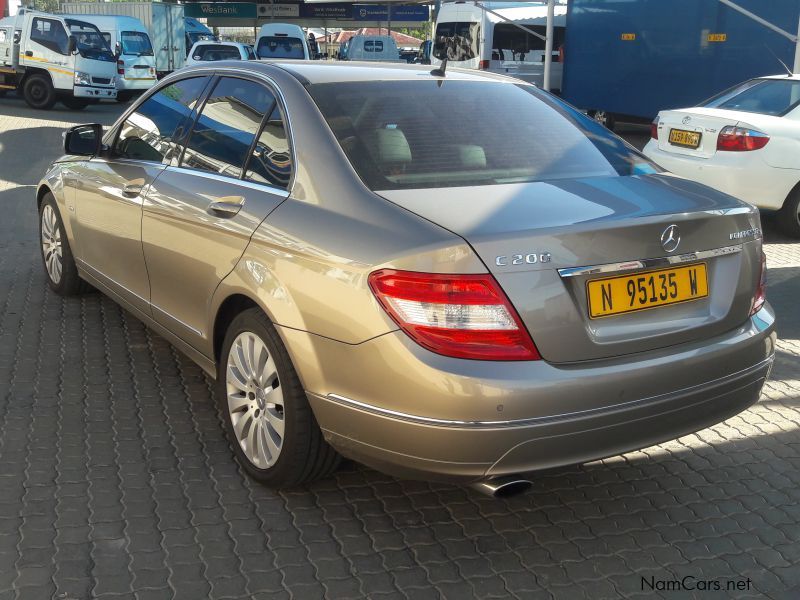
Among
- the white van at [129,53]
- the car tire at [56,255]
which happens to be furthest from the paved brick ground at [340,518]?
the white van at [129,53]

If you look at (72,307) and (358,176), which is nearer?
(358,176)

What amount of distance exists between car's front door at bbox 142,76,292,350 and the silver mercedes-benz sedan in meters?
0.01

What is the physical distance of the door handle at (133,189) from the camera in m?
4.46

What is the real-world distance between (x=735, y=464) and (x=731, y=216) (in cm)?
120

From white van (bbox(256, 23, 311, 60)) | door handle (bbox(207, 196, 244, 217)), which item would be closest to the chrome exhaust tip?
door handle (bbox(207, 196, 244, 217))

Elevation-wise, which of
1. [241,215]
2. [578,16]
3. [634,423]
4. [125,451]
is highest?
[578,16]

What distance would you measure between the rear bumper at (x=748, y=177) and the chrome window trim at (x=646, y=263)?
18.1ft

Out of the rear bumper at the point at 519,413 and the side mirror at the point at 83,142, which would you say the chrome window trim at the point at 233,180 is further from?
the side mirror at the point at 83,142

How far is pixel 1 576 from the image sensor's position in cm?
294

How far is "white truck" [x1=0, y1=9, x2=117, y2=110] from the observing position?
21312 mm

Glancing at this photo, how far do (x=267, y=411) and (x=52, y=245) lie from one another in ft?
10.9

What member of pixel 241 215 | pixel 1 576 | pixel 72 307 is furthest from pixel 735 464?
pixel 72 307

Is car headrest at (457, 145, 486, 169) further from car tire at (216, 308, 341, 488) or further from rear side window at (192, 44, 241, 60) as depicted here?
rear side window at (192, 44, 241, 60)

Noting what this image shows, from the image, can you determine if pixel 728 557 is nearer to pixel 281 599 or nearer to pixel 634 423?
pixel 634 423
